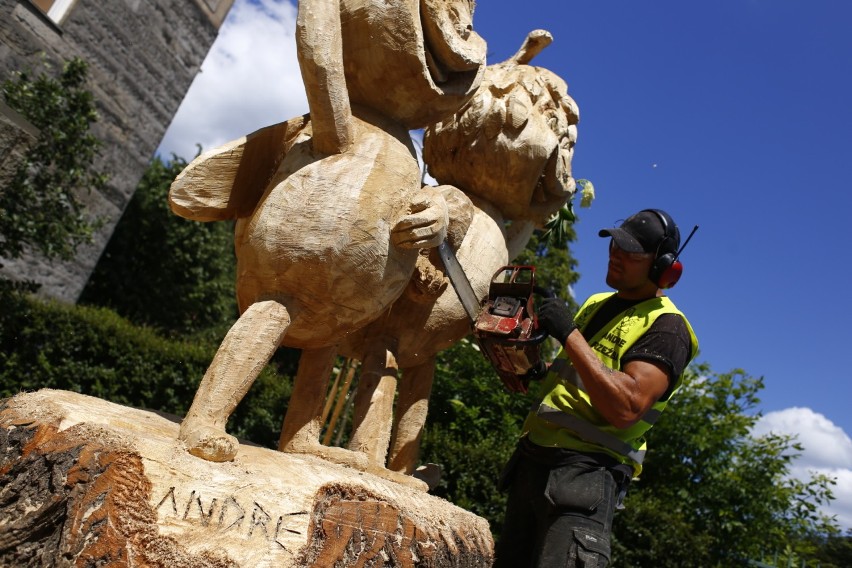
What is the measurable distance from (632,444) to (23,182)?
18.8 feet

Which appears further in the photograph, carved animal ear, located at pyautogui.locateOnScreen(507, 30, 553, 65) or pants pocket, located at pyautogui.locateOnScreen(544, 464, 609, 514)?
carved animal ear, located at pyautogui.locateOnScreen(507, 30, 553, 65)

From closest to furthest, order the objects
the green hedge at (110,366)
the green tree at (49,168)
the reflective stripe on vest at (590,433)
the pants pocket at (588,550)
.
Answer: the pants pocket at (588,550) → the reflective stripe on vest at (590,433) → the green tree at (49,168) → the green hedge at (110,366)

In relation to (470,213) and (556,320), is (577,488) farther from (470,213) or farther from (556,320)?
(470,213)

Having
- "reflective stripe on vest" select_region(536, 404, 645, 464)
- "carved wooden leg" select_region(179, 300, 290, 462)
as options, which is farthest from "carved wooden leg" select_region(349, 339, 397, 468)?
"reflective stripe on vest" select_region(536, 404, 645, 464)

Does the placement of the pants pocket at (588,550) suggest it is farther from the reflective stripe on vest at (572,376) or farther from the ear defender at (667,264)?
the ear defender at (667,264)

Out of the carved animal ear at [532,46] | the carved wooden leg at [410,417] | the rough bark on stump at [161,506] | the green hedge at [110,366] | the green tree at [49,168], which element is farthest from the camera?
the green hedge at [110,366]

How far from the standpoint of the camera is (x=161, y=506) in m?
1.62

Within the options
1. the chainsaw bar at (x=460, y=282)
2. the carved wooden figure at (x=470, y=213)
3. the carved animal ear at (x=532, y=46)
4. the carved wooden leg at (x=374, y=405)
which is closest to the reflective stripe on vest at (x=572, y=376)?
the chainsaw bar at (x=460, y=282)

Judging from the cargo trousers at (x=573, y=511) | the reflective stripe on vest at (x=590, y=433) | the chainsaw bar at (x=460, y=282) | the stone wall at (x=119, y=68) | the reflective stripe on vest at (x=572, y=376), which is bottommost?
the cargo trousers at (x=573, y=511)

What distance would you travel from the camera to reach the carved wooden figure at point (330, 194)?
2.21 metres

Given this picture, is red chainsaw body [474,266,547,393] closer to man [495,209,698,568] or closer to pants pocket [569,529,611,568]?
man [495,209,698,568]

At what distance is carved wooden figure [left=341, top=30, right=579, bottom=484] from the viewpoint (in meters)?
2.78

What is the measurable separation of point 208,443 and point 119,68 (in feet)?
31.1

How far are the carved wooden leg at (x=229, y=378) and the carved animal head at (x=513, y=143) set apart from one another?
1.36 meters
